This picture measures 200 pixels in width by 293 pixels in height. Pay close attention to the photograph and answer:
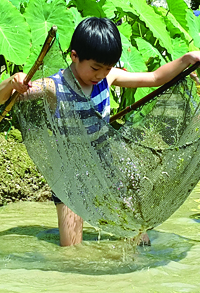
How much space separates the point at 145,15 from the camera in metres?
4.16

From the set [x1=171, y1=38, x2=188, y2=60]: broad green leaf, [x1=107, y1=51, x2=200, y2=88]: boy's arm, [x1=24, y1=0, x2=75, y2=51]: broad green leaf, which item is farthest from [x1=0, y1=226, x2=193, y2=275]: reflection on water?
[x1=171, y1=38, x2=188, y2=60]: broad green leaf

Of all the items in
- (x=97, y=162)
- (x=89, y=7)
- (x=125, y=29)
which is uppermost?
(x=89, y=7)

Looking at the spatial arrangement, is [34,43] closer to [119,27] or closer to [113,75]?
[119,27]

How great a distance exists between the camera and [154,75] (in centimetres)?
238

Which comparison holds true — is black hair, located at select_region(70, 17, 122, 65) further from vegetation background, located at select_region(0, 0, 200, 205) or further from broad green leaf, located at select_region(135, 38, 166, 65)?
broad green leaf, located at select_region(135, 38, 166, 65)

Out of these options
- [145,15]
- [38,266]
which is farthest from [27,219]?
[145,15]

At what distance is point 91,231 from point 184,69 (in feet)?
3.92

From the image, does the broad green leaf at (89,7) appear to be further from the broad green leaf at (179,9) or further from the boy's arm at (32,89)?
the boy's arm at (32,89)

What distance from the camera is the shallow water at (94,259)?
1863 millimetres

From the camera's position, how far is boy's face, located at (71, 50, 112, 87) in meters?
2.05

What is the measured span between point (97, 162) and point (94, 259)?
557mm

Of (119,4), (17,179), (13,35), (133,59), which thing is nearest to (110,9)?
(119,4)

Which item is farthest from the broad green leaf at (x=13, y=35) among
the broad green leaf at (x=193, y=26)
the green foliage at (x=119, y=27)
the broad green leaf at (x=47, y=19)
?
the broad green leaf at (x=193, y=26)

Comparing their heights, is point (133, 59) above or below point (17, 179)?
above
